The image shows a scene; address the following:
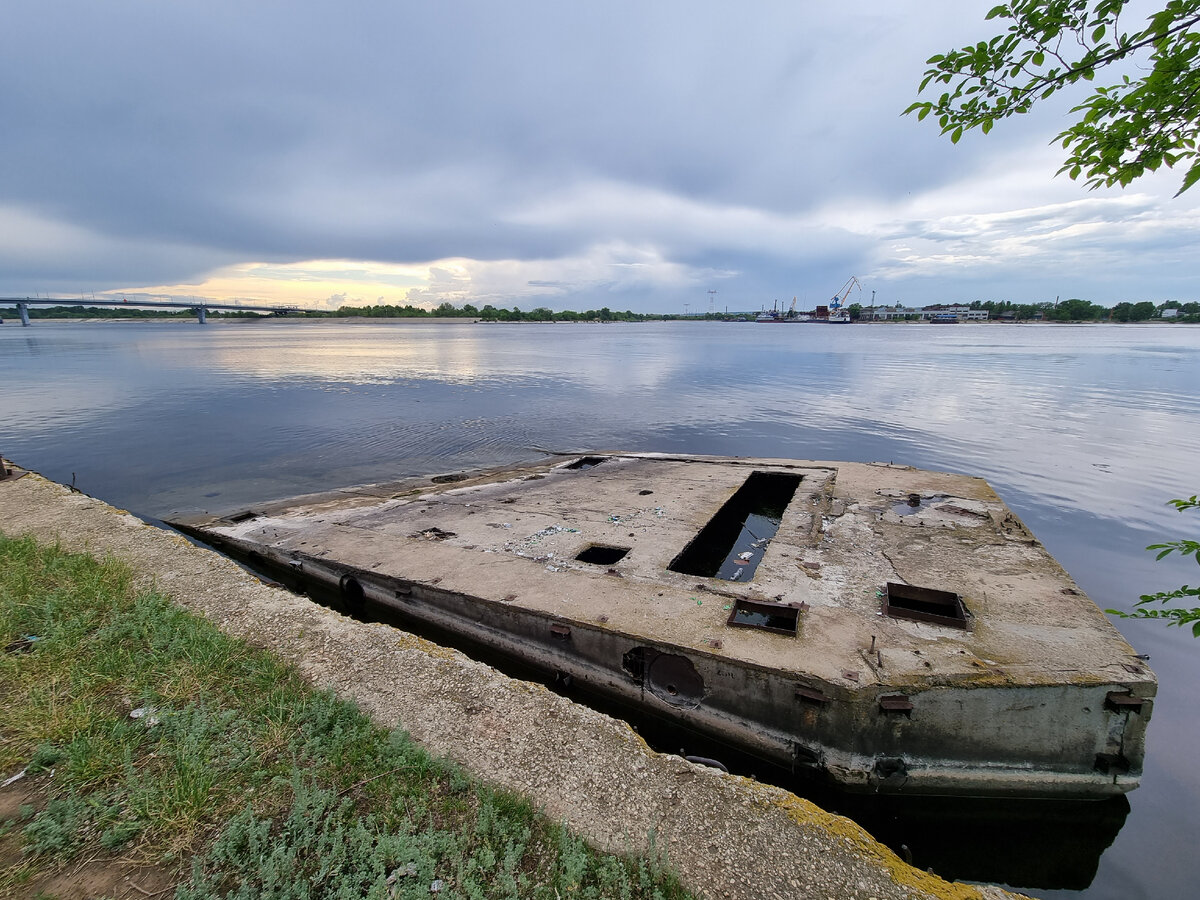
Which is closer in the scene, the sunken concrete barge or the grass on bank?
the grass on bank

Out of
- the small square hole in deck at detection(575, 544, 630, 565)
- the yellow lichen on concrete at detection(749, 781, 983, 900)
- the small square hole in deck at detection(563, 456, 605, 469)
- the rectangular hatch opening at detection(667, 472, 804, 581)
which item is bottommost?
the rectangular hatch opening at detection(667, 472, 804, 581)

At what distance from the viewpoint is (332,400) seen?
28.5 metres

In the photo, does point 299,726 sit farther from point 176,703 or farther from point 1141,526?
point 1141,526

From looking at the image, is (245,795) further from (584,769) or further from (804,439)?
(804,439)

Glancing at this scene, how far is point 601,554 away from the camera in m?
8.12

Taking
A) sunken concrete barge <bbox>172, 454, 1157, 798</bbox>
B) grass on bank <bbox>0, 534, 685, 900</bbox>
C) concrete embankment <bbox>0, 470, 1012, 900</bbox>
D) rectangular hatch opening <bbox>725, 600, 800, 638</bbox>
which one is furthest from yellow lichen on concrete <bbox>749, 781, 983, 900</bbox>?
rectangular hatch opening <bbox>725, 600, 800, 638</bbox>

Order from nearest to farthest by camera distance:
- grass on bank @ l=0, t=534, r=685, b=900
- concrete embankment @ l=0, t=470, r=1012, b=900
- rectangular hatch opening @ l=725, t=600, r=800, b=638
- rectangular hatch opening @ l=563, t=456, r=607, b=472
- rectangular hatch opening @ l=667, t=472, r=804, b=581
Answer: grass on bank @ l=0, t=534, r=685, b=900 → concrete embankment @ l=0, t=470, r=1012, b=900 → rectangular hatch opening @ l=725, t=600, r=800, b=638 → rectangular hatch opening @ l=667, t=472, r=804, b=581 → rectangular hatch opening @ l=563, t=456, r=607, b=472

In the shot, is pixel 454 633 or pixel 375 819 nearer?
pixel 375 819

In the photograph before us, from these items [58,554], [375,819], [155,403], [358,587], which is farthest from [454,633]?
[155,403]

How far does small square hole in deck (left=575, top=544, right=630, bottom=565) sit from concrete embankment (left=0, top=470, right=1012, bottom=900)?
10.3ft

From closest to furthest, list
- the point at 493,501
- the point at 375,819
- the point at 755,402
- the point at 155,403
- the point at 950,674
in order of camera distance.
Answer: the point at 375,819
the point at 950,674
the point at 493,501
the point at 155,403
the point at 755,402

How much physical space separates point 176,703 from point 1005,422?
2905cm

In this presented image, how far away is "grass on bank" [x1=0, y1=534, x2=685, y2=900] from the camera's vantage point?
8.96ft

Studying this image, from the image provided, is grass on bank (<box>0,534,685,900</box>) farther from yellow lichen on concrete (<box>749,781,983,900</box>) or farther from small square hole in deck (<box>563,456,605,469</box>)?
small square hole in deck (<box>563,456,605,469</box>)
